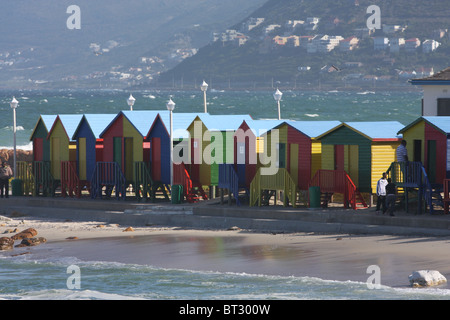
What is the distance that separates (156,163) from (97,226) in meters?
3.63

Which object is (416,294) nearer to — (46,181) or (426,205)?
(426,205)

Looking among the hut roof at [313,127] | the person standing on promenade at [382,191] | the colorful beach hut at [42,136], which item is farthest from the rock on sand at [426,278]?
the colorful beach hut at [42,136]

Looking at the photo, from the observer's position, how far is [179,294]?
20.7m

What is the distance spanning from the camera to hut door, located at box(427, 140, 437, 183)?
2728 cm

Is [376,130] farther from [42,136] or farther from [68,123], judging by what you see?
[42,136]

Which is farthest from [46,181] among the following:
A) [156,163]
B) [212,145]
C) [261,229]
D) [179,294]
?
[179,294]

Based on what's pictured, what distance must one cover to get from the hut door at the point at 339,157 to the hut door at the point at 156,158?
660cm

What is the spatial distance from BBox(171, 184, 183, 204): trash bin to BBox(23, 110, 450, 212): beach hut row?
0.91ft

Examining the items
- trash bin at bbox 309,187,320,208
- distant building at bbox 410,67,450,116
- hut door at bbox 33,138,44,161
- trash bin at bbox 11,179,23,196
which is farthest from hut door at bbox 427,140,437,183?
trash bin at bbox 11,179,23,196

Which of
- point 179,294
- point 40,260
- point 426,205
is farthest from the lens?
point 426,205

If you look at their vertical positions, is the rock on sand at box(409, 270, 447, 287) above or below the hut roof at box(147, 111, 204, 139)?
below

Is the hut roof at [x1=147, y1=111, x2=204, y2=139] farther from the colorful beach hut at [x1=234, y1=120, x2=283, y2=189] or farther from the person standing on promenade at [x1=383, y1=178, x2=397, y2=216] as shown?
the person standing on promenade at [x1=383, y1=178, x2=397, y2=216]

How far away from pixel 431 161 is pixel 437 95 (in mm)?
6259

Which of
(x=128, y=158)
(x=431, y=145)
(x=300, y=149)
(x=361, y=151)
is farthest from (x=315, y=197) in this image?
(x=128, y=158)
